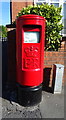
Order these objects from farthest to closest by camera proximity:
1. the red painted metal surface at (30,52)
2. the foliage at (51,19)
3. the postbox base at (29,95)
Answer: the foliage at (51,19)
the postbox base at (29,95)
the red painted metal surface at (30,52)

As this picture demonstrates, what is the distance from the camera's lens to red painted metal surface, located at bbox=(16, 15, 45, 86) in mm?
2490

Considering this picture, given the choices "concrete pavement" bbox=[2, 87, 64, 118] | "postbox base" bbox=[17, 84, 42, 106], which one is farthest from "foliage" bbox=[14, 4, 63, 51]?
"concrete pavement" bbox=[2, 87, 64, 118]

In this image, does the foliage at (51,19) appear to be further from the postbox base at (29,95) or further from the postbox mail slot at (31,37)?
the postbox base at (29,95)

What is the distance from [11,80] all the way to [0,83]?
1.97 feet

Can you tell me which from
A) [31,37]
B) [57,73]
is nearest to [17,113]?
[57,73]

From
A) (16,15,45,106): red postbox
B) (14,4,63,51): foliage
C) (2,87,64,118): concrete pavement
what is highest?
(14,4,63,51): foliage

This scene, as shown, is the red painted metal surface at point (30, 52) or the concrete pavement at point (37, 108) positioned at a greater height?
the red painted metal surface at point (30, 52)

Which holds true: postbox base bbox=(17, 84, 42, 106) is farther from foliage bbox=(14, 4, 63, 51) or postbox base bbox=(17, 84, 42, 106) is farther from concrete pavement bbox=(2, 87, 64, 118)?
foliage bbox=(14, 4, 63, 51)

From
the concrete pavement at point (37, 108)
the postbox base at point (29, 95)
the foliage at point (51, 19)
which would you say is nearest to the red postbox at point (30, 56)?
the postbox base at point (29, 95)

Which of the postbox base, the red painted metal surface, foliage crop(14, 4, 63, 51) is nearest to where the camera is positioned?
the red painted metal surface

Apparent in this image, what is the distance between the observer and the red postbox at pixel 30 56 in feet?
8.27

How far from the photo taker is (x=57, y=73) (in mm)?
3252

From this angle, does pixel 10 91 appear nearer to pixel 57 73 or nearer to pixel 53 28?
pixel 57 73

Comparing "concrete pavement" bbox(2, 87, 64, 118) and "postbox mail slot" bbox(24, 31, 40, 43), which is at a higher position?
"postbox mail slot" bbox(24, 31, 40, 43)
